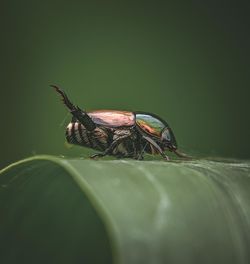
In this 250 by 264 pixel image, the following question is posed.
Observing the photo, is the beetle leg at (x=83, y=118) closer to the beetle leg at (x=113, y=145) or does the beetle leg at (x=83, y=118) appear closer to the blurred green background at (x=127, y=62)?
the beetle leg at (x=113, y=145)

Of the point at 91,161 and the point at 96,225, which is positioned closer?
the point at 91,161

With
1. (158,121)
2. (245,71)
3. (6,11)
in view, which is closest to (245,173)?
(158,121)

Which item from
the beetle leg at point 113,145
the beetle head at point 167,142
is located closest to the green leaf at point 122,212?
the beetle leg at point 113,145

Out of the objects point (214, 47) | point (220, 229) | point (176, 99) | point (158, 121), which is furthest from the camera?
point (214, 47)

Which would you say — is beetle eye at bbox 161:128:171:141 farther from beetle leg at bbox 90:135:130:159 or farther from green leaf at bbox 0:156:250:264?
green leaf at bbox 0:156:250:264

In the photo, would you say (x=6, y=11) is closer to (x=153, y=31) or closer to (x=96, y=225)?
(x=153, y=31)

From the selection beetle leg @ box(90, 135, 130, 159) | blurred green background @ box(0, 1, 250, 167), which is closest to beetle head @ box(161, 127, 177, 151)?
beetle leg @ box(90, 135, 130, 159)

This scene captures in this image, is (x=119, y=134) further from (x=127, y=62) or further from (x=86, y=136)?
(x=127, y=62)
